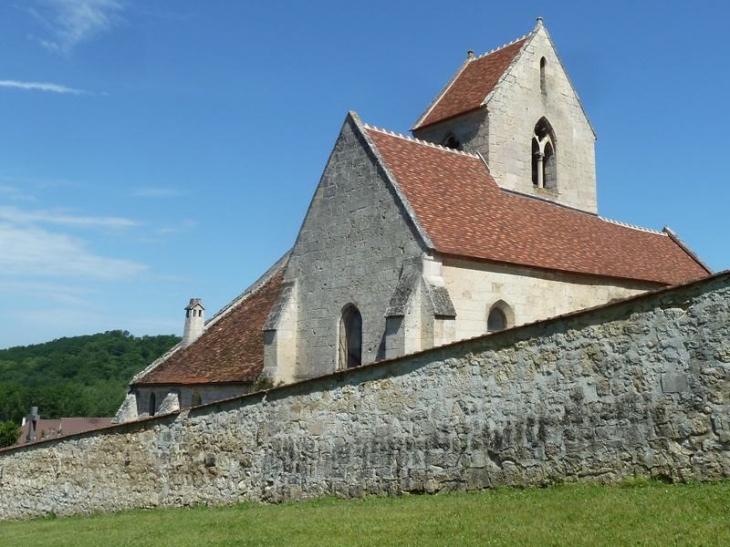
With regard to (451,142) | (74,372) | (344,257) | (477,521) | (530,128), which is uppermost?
(74,372)

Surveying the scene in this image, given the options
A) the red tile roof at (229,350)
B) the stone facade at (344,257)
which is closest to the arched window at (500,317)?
the stone facade at (344,257)

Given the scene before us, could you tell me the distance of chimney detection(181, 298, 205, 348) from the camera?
94.6 feet

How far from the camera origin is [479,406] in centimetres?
1224

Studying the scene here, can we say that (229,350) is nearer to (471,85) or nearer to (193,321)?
(193,321)

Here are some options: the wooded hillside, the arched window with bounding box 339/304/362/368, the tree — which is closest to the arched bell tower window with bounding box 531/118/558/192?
the arched window with bounding box 339/304/362/368

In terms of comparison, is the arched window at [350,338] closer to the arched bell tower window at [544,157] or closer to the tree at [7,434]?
the arched bell tower window at [544,157]

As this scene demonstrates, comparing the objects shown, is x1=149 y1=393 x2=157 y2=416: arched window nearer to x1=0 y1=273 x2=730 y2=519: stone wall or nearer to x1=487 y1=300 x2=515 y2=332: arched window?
x1=0 y1=273 x2=730 y2=519: stone wall

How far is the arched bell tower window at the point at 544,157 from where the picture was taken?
25.8 meters

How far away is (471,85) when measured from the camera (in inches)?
1033

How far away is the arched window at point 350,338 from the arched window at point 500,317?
3.14 m

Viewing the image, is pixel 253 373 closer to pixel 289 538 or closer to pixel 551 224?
pixel 551 224

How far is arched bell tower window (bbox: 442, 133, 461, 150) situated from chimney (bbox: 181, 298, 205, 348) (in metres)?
10.6

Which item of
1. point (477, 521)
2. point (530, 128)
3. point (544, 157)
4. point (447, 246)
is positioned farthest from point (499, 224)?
point (477, 521)

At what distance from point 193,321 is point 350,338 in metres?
11.1
